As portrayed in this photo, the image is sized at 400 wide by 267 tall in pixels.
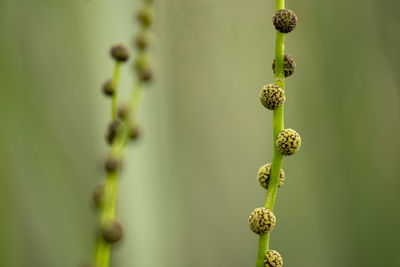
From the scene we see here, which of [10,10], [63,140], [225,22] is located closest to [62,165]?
[63,140]

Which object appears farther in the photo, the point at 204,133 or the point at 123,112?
the point at 204,133

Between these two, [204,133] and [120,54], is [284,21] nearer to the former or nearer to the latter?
[120,54]

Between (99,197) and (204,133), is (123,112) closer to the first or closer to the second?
(99,197)

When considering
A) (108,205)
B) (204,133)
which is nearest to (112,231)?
(108,205)

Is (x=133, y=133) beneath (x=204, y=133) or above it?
beneath

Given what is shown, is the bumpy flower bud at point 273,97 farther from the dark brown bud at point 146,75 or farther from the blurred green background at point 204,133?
the blurred green background at point 204,133

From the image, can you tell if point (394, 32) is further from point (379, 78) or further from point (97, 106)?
point (97, 106)
